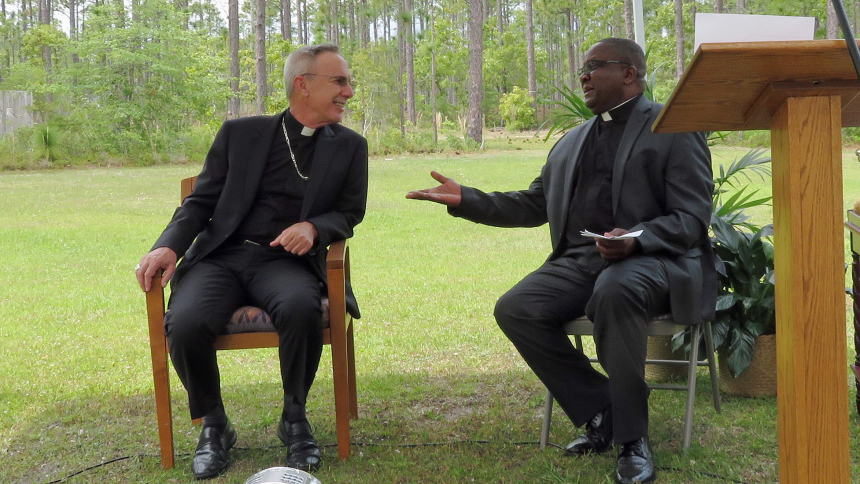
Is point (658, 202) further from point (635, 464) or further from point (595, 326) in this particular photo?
point (635, 464)

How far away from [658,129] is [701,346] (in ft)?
5.80

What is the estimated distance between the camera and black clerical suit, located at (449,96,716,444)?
290cm

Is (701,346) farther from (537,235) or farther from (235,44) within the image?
(235,44)

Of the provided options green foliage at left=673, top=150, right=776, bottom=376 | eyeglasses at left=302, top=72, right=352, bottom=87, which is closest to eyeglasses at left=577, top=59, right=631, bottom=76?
green foliage at left=673, top=150, right=776, bottom=376

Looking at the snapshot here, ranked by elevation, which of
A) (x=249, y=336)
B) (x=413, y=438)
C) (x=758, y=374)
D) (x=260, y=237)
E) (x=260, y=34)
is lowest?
(x=413, y=438)

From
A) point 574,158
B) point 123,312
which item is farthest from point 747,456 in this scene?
point 123,312

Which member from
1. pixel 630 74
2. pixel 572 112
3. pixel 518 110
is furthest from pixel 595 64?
pixel 518 110

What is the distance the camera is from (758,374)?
3732mm

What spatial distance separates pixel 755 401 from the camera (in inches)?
146

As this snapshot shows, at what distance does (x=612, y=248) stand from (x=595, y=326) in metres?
0.28

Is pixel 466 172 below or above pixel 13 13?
below

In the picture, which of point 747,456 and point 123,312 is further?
point 123,312

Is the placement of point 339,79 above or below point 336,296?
above

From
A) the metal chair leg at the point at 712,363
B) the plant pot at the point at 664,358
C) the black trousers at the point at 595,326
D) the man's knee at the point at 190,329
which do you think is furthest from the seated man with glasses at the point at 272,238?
the plant pot at the point at 664,358
